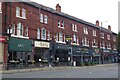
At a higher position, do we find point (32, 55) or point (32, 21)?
point (32, 21)

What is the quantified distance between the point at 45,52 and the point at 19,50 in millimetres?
8904

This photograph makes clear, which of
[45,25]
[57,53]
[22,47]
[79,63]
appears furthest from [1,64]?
[79,63]

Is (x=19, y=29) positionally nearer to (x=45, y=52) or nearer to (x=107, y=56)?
(x=45, y=52)

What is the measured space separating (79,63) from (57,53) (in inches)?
271

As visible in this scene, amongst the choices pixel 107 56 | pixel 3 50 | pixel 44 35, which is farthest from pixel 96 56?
pixel 3 50

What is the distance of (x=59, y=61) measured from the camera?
5609 cm

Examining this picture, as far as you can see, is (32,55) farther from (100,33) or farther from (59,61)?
(100,33)

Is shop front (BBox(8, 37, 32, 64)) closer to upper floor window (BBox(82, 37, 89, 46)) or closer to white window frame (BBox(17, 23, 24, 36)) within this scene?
white window frame (BBox(17, 23, 24, 36))

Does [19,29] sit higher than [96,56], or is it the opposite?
[19,29]

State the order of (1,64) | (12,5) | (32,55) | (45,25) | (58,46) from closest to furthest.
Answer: (1,64)
(12,5)
(32,55)
(45,25)
(58,46)

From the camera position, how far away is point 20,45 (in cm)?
4366

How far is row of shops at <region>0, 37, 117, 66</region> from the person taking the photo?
4291 cm

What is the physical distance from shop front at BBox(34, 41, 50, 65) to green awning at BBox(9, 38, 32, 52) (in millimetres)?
2126

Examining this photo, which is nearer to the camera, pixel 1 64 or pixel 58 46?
pixel 1 64
